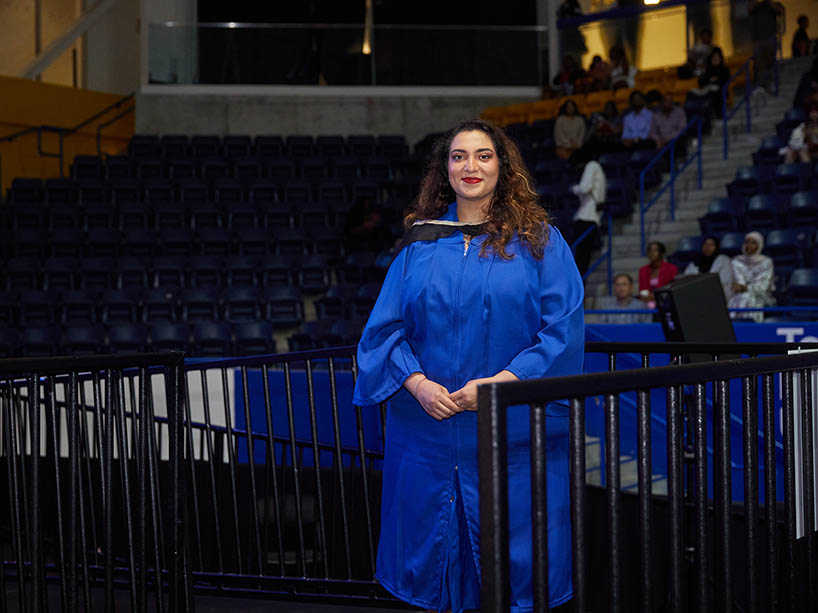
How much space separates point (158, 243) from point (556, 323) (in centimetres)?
947

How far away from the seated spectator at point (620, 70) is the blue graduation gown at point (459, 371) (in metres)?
13.0

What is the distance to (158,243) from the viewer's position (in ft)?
37.3

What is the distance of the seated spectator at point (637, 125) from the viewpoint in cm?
1240

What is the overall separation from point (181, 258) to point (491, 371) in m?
8.74

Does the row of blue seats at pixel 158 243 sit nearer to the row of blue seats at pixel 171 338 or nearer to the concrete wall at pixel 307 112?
the row of blue seats at pixel 171 338

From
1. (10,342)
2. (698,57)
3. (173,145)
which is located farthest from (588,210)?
(173,145)

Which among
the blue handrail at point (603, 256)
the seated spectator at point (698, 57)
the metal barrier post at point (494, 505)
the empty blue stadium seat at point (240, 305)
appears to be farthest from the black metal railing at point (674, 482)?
the seated spectator at point (698, 57)

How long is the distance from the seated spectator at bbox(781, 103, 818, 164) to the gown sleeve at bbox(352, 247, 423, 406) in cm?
841

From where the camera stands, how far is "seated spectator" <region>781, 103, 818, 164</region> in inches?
391

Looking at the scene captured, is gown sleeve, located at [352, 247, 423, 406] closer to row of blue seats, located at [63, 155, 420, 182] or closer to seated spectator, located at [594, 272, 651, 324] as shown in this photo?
seated spectator, located at [594, 272, 651, 324]

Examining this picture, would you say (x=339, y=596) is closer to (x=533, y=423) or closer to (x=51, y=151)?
(x=533, y=423)

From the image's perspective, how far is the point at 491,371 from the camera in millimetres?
2521

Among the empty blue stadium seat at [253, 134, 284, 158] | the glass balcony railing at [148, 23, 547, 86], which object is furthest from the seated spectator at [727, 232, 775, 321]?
the glass balcony railing at [148, 23, 547, 86]

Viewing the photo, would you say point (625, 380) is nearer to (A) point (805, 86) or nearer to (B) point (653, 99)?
(A) point (805, 86)
